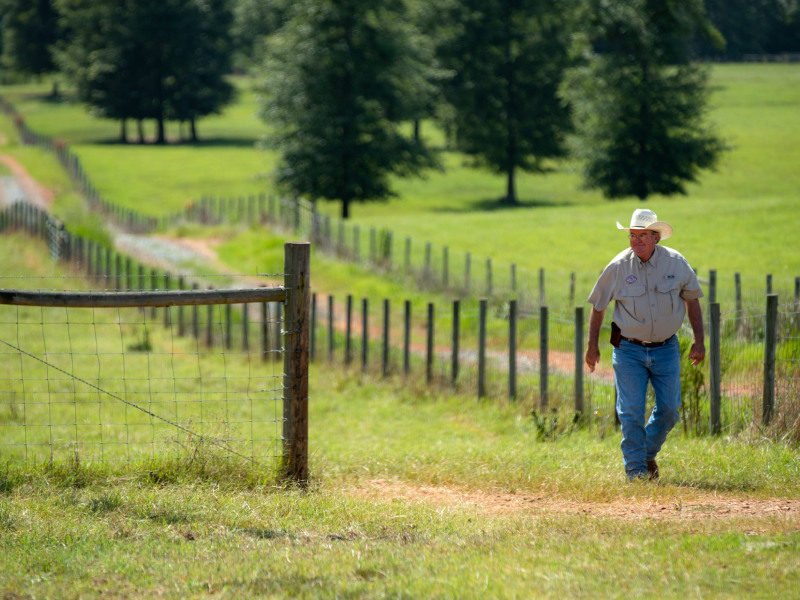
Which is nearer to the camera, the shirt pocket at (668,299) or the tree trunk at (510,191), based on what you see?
the shirt pocket at (668,299)

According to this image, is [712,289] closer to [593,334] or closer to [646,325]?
[593,334]

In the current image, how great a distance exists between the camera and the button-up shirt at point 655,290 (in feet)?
23.2

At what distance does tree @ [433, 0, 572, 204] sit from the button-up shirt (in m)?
46.4

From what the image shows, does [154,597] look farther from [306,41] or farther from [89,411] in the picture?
[306,41]

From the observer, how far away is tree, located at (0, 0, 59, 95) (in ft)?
295

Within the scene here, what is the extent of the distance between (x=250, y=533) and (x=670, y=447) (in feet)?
13.4

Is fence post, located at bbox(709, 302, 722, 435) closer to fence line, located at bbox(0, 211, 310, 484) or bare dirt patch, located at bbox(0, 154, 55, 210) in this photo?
fence line, located at bbox(0, 211, 310, 484)

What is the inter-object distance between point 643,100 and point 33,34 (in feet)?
219

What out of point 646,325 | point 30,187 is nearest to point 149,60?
point 30,187

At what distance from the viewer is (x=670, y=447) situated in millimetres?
8539

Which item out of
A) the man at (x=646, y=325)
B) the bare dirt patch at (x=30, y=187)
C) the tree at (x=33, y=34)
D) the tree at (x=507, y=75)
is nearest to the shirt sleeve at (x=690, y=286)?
the man at (x=646, y=325)

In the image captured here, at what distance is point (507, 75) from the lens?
53031mm

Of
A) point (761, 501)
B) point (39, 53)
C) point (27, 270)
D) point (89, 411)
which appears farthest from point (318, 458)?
point (39, 53)

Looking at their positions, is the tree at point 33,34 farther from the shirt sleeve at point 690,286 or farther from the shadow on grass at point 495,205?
the shirt sleeve at point 690,286
